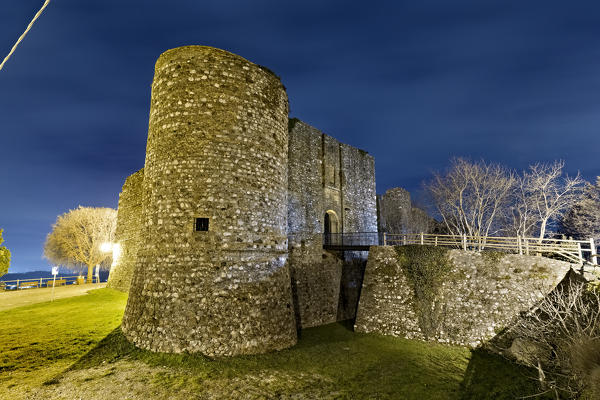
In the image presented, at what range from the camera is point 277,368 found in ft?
24.7

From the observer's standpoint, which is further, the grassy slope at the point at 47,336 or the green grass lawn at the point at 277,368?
the grassy slope at the point at 47,336

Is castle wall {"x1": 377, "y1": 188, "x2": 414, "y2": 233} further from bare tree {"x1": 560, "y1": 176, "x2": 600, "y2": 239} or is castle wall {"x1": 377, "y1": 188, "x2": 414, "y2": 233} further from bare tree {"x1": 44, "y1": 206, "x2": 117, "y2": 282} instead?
bare tree {"x1": 44, "y1": 206, "x2": 117, "y2": 282}

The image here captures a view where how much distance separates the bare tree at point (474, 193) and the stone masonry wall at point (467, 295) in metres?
9.07

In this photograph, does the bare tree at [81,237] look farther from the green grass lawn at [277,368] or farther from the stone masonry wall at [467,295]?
the stone masonry wall at [467,295]

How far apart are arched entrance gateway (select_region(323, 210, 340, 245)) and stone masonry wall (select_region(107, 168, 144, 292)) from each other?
34.6ft

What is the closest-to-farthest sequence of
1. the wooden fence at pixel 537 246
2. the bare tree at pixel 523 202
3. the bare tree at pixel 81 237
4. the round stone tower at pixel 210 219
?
the round stone tower at pixel 210 219
the wooden fence at pixel 537 246
the bare tree at pixel 523 202
the bare tree at pixel 81 237

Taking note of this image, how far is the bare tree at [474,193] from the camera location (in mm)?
19656

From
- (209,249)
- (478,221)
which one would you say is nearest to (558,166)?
(478,221)

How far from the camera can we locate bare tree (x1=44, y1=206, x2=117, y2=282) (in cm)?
2842

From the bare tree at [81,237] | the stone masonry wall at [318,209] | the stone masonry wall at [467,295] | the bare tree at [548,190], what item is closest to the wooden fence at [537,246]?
the stone masonry wall at [467,295]

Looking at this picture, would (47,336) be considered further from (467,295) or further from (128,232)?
(467,295)

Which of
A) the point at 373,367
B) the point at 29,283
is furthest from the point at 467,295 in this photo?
the point at 29,283

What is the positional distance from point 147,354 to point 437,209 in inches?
844

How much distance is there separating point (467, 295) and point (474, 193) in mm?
11854
